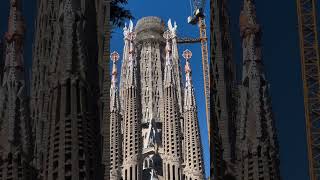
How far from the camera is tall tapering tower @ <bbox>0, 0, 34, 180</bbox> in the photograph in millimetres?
18188

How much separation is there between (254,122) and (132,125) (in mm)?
84656

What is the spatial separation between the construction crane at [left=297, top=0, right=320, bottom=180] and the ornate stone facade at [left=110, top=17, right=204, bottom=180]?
2206 inches

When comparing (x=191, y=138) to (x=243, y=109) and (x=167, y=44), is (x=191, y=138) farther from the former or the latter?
(x=243, y=109)

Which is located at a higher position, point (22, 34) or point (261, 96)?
point (22, 34)

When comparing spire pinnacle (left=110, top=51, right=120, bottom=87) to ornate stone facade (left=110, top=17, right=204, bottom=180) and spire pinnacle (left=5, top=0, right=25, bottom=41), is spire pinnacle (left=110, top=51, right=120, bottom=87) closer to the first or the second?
ornate stone facade (left=110, top=17, right=204, bottom=180)

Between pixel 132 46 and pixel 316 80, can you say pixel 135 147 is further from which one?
pixel 316 80

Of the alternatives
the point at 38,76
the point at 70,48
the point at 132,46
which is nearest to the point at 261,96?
the point at 70,48

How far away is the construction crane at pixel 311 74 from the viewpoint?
38.3m

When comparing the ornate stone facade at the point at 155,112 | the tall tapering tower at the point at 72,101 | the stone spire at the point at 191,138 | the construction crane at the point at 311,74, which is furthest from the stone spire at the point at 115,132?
the tall tapering tower at the point at 72,101

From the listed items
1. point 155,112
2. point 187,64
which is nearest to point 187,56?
point 187,64

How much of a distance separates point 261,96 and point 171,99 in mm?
85684

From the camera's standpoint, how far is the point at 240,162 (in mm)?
18797

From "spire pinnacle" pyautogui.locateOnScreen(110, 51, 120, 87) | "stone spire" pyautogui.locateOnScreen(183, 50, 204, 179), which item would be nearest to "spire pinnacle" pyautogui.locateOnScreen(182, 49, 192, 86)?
"stone spire" pyautogui.locateOnScreen(183, 50, 204, 179)

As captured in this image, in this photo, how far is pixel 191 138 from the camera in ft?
330
